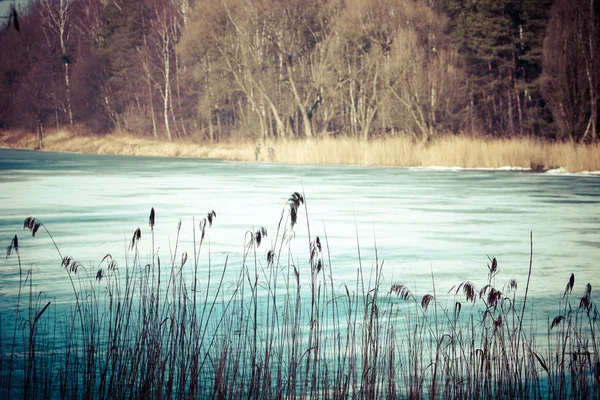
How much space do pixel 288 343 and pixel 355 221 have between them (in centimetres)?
784

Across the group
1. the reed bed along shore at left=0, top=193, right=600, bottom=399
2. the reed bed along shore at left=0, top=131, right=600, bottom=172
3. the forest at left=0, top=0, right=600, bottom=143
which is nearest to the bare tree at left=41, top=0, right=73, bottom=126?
the forest at left=0, top=0, right=600, bottom=143

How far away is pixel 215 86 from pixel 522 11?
17239 mm

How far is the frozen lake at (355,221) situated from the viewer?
8133mm

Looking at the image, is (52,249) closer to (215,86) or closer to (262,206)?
(262,206)

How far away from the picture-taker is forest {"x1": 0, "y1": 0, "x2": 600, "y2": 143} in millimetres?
34844

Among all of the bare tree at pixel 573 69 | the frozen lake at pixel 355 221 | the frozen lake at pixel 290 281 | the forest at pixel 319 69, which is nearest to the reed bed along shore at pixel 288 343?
the frozen lake at pixel 290 281

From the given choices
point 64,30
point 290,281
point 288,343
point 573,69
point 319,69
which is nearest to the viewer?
point 288,343

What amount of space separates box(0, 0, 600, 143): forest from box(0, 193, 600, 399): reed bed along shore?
72.4ft

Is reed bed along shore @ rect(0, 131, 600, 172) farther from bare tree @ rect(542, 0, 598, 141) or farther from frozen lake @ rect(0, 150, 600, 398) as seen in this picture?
frozen lake @ rect(0, 150, 600, 398)

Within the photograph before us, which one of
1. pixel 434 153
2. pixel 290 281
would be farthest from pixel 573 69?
pixel 290 281

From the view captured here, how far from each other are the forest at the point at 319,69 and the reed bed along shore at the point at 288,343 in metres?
22.1

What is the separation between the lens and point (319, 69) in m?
40.8

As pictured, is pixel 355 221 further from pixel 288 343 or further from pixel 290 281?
pixel 288 343

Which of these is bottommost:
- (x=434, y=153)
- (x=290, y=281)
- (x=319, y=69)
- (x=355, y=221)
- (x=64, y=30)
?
(x=290, y=281)
